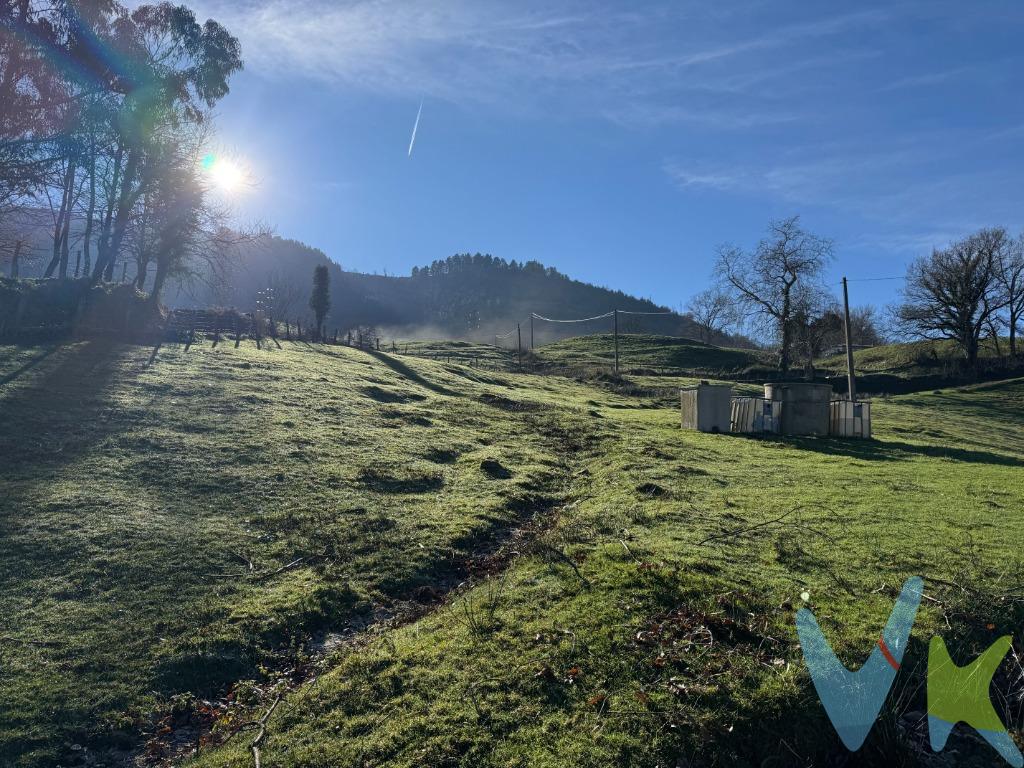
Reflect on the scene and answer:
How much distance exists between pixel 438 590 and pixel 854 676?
5568 mm

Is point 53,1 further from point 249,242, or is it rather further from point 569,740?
point 569,740

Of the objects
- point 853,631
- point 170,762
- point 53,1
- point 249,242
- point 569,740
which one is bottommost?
point 170,762

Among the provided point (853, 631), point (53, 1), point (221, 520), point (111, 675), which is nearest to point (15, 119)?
point (53, 1)

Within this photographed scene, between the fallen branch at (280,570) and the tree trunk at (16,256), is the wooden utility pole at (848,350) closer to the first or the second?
the fallen branch at (280,570)

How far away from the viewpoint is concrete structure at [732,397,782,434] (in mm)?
25672

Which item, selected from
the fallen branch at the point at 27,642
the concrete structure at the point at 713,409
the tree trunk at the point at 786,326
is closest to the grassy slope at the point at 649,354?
the tree trunk at the point at 786,326

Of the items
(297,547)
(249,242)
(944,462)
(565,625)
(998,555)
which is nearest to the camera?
(565,625)

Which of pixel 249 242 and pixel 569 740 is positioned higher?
pixel 249 242

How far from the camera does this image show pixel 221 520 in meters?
11.2

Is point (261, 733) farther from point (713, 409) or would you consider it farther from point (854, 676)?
point (713, 409)

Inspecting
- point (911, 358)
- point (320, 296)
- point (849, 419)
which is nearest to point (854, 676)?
point (849, 419)

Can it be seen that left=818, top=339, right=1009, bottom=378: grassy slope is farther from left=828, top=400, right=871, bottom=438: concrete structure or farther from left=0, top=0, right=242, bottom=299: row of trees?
left=0, top=0, right=242, bottom=299: row of trees

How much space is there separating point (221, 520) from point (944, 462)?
21228 millimetres

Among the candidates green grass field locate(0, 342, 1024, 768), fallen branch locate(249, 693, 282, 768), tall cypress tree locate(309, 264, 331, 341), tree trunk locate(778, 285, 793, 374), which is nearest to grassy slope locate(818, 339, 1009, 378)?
tree trunk locate(778, 285, 793, 374)
